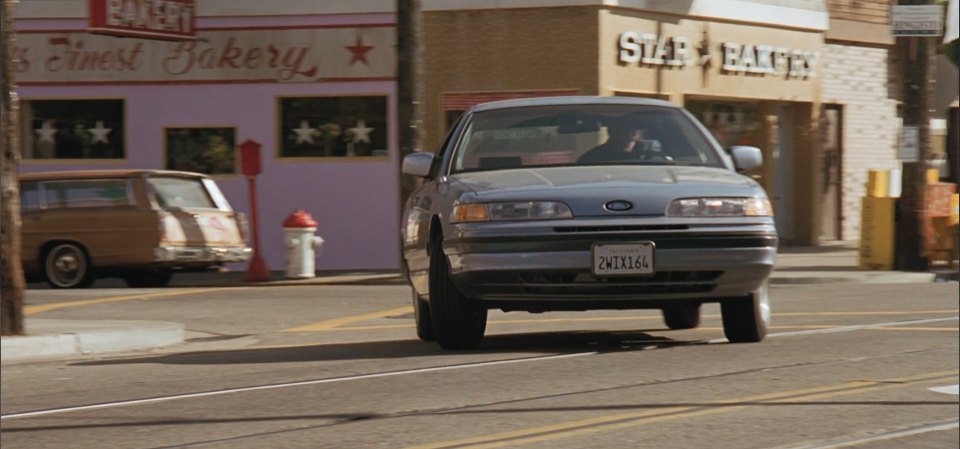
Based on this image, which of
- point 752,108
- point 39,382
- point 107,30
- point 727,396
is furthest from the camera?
point 752,108

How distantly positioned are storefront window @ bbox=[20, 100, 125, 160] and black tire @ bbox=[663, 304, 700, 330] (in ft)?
47.0

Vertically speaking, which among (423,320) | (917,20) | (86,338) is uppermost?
(917,20)

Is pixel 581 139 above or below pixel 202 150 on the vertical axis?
above

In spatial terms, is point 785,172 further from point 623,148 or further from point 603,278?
point 603,278

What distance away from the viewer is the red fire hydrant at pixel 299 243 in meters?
21.4

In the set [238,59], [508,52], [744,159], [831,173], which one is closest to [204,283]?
[238,59]

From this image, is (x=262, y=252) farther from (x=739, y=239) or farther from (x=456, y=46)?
(x=739, y=239)

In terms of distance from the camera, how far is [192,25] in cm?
2352

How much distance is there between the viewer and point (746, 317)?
398 inches

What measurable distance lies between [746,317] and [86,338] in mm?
4593

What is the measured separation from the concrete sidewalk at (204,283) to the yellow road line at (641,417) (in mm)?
4678

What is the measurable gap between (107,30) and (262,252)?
427cm

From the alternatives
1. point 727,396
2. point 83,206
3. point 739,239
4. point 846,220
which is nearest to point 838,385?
point 727,396

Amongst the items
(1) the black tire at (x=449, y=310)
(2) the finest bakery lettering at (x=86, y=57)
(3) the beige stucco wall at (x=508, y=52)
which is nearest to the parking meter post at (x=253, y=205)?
(3) the beige stucco wall at (x=508, y=52)
